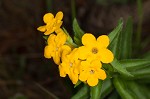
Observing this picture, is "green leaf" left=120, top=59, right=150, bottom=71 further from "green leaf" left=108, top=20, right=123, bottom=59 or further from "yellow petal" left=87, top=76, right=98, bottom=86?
"yellow petal" left=87, top=76, right=98, bottom=86

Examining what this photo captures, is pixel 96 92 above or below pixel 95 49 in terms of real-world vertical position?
below

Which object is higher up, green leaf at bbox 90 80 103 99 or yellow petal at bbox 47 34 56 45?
yellow petal at bbox 47 34 56 45

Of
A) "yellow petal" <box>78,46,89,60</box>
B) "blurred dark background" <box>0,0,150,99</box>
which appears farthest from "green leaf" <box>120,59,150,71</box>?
"blurred dark background" <box>0,0,150,99</box>

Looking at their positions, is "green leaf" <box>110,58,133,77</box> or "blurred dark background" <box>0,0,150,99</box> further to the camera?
Answer: "blurred dark background" <box>0,0,150,99</box>

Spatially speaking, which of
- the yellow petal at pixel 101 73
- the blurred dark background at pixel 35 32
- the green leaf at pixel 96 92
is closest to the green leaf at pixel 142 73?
the green leaf at pixel 96 92

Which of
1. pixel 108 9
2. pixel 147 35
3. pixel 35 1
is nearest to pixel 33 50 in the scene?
pixel 35 1

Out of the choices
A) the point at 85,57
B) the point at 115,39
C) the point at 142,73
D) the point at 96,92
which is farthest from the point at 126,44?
the point at 85,57

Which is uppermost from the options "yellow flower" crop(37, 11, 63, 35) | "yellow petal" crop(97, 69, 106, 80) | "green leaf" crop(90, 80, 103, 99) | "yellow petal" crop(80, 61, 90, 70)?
"yellow flower" crop(37, 11, 63, 35)

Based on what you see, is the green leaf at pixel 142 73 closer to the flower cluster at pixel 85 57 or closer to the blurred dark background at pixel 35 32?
the flower cluster at pixel 85 57

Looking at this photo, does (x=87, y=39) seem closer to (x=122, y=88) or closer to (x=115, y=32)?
(x=115, y=32)
